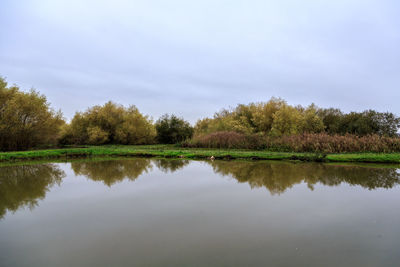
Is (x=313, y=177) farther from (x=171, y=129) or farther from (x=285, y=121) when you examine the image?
(x=171, y=129)

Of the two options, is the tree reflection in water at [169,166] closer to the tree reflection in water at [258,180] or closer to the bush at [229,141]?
the tree reflection in water at [258,180]

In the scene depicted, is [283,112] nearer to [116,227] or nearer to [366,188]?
[366,188]

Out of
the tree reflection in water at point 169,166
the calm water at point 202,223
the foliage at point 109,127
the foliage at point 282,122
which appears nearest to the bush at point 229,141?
the foliage at point 282,122

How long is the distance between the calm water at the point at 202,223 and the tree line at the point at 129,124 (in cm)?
1588

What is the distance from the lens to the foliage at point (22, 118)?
73.4 feet

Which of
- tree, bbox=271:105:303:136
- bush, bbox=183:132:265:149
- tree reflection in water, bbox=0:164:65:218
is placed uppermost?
tree, bbox=271:105:303:136

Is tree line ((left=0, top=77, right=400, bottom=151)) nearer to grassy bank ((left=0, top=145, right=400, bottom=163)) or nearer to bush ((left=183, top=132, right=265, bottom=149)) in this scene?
bush ((left=183, top=132, right=265, bottom=149))

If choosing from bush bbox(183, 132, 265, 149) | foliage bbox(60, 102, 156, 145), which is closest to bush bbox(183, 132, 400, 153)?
bush bbox(183, 132, 265, 149)

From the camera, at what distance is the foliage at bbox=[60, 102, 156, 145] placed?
3161cm

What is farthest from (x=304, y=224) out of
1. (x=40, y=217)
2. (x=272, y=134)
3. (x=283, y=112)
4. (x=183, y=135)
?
(x=183, y=135)

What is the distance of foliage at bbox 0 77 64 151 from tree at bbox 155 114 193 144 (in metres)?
13.1

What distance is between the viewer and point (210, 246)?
4004mm

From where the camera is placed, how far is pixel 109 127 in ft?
108

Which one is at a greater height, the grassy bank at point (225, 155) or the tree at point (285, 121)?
the tree at point (285, 121)
